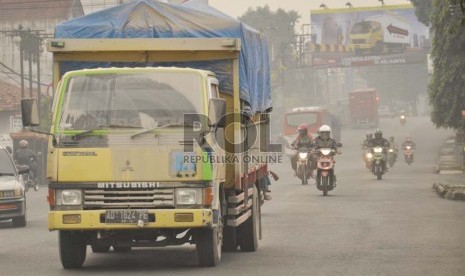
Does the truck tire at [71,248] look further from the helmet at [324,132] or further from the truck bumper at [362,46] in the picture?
the truck bumper at [362,46]

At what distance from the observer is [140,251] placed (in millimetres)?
16875

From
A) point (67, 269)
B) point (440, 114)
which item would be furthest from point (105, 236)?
point (440, 114)

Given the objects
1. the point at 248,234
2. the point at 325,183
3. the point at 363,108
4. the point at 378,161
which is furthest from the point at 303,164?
the point at 363,108

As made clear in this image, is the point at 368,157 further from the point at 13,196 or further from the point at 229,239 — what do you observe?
the point at 229,239

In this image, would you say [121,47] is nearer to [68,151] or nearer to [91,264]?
[68,151]

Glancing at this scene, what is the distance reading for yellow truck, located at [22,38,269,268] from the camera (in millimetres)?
13461

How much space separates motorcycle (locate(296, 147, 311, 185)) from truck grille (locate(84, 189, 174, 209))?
79.2 feet

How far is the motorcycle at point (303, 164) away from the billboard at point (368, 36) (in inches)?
2611

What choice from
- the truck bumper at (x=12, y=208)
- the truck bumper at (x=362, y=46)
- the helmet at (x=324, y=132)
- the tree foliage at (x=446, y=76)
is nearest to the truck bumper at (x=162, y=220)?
the truck bumper at (x=12, y=208)

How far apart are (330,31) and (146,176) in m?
96.8

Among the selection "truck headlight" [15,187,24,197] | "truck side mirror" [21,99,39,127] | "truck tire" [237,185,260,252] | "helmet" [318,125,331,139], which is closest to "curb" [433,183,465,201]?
"helmet" [318,125,331,139]

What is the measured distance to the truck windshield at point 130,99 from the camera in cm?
1398

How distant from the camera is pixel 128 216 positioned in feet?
43.9

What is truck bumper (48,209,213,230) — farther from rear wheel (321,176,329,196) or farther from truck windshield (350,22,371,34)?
truck windshield (350,22,371,34)
